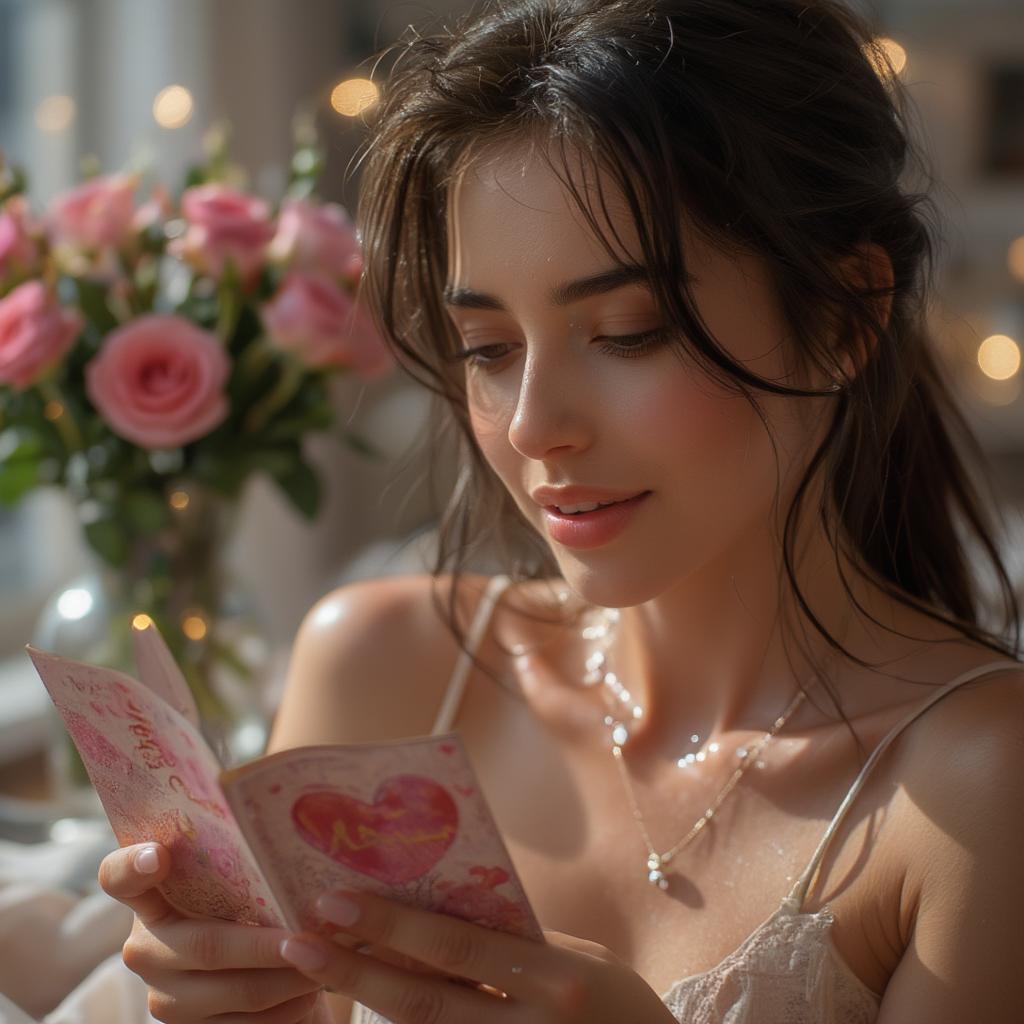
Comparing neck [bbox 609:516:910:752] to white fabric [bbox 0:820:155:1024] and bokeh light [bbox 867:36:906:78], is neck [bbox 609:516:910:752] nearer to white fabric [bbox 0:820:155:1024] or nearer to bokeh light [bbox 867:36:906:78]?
bokeh light [bbox 867:36:906:78]

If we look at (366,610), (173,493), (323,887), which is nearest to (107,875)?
(323,887)

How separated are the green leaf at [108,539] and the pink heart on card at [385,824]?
79 centimetres

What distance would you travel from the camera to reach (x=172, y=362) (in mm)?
1357

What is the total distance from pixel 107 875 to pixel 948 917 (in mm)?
544

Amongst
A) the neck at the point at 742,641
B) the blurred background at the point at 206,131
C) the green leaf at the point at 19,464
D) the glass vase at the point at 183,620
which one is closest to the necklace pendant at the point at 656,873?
the neck at the point at 742,641

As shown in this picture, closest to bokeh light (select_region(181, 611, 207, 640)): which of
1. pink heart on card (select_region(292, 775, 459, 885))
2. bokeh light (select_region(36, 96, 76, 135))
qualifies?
pink heart on card (select_region(292, 775, 459, 885))

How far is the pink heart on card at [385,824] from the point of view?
70cm

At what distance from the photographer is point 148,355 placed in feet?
4.46

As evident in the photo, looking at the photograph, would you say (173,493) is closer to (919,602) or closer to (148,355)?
(148,355)

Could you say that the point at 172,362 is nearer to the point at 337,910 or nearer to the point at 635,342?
the point at 635,342

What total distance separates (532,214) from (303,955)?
1.61 feet

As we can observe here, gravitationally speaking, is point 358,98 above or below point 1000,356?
above

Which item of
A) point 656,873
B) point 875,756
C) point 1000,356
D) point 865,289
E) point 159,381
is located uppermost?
point 865,289

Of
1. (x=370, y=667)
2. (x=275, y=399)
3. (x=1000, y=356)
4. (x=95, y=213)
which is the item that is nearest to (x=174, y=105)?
(x=95, y=213)
